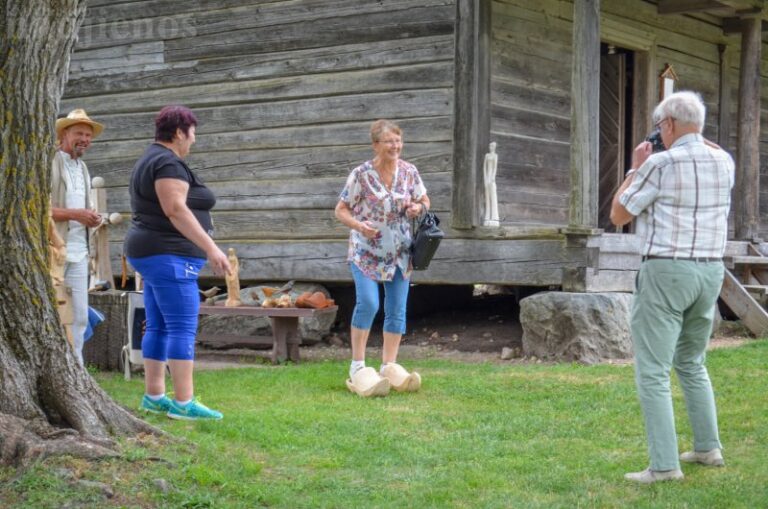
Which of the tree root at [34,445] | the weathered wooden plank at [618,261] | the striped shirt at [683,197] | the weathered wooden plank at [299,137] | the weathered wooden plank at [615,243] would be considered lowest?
the tree root at [34,445]

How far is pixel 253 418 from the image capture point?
623 cm

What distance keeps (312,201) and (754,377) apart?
5203 mm

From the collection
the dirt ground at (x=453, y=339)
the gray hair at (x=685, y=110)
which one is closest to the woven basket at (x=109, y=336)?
the dirt ground at (x=453, y=339)

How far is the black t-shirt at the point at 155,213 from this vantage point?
5863 mm

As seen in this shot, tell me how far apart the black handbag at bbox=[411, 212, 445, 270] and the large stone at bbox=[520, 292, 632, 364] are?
252 cm

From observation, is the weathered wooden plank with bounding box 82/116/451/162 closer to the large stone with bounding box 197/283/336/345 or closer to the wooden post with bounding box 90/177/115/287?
the large stone with bounding box 197/283/336/345

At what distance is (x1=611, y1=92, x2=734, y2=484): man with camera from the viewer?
4.77 meters

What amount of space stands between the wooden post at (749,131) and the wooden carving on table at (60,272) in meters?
8.33

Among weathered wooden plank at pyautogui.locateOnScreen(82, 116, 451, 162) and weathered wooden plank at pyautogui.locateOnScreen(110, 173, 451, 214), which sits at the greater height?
weathered wooden plank at pyautogui.locateOnScreen(82, 116, 451, 162)

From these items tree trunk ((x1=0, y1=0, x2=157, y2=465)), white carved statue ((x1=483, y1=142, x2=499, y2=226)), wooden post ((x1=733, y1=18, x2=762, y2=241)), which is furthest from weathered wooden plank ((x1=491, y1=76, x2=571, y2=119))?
tree trunk ((x1=0, y1=0, x2=157, y2=465))

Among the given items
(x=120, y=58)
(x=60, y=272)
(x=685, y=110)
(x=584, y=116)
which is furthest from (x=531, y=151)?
(x=685, y=110)

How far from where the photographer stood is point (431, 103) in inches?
416

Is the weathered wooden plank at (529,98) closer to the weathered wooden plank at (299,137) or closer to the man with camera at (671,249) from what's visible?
the weathered wooden plank at (299,137)

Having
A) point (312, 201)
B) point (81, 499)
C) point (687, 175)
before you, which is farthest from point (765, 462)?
point (312, 201)
